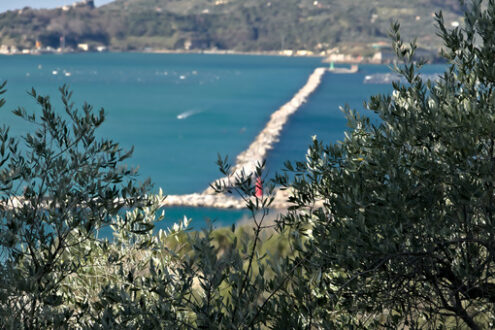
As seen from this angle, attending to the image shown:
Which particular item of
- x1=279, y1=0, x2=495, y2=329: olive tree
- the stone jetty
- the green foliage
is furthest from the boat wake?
x1=279, y1=0, x2=495, y2=329: olive tree

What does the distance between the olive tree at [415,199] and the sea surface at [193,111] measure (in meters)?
3.88

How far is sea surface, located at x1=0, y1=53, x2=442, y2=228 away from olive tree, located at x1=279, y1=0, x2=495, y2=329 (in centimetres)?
388

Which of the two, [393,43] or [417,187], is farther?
[393,43]

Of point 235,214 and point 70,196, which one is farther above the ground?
point 70,196

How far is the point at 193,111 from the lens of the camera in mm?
73312

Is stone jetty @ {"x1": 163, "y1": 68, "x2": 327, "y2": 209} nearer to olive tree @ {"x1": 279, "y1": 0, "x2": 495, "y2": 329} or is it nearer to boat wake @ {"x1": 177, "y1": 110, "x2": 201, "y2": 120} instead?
olive tree @ {"x1": 279, "y1": 0, "x2": 495, "y2": 329}

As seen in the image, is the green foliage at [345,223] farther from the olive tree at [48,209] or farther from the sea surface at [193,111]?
the sea surface at [193,111]

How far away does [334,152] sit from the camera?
202 inches

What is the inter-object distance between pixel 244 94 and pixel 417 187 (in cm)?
8540

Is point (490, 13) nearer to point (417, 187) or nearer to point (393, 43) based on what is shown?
point (393, 43)

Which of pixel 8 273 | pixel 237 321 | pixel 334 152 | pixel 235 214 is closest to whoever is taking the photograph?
pixel 237 321

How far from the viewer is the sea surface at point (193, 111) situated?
40656mm

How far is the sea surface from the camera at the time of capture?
40656 mm

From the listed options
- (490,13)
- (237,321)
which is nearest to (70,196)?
(237,321)
